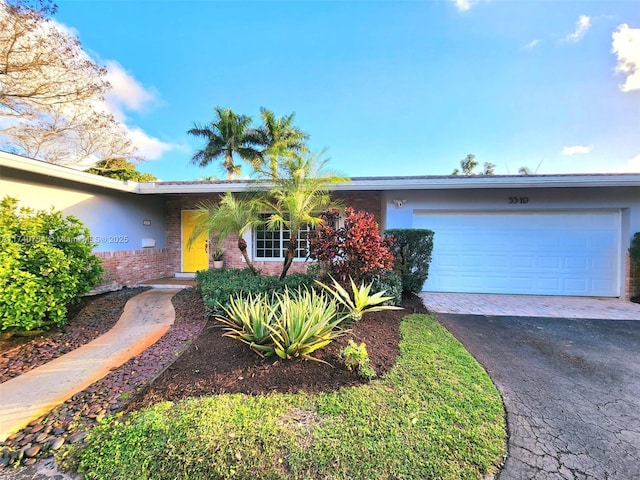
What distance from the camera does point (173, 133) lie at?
1609 centimetres

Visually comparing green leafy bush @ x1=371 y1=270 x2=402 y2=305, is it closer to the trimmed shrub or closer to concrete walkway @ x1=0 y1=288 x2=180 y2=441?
concrete walkway @ x1=0 y1=288 x2=180 y2=441

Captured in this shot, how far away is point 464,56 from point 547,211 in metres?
5.33

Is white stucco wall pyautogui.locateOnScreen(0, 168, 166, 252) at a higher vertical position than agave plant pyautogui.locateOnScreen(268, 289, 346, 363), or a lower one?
higher

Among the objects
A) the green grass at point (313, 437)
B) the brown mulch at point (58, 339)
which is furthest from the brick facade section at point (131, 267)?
the green grass at point (313, 437)

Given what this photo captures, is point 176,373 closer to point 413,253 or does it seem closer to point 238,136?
point 413,253

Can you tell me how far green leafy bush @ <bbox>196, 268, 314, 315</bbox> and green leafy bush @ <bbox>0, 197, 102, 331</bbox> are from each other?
7.00ft

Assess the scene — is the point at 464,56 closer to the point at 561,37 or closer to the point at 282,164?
the point at 561,37

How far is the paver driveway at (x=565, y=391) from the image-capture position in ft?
6.41

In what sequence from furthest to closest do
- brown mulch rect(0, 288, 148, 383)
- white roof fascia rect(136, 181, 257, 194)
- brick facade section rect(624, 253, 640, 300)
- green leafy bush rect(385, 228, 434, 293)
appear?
1. white roof fascia rect(136, 181, 257, 194)
2. brick facade section rect(624, 253, 640, 300)
3. green leafy bush rect(385, 228, 434, 293)
4. brown mulch rect(0, 288, 148, 383)

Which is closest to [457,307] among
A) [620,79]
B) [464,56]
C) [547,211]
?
[547,211]

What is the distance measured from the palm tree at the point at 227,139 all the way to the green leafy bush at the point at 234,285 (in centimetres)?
1263

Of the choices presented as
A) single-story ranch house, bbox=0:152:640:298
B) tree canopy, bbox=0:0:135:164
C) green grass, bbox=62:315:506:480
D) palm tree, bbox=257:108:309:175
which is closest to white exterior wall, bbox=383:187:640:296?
single-story ranch house, bbox=0:152:640:298

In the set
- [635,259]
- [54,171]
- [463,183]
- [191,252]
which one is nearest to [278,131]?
[191,252]

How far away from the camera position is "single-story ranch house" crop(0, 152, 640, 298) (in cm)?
711
